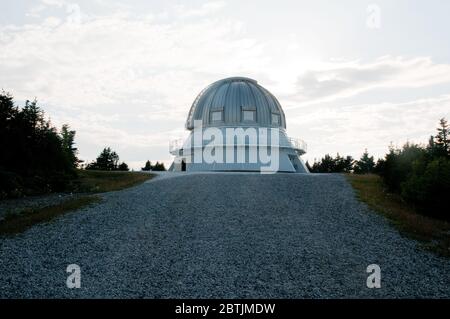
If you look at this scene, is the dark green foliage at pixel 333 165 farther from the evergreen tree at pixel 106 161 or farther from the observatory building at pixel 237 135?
the evergreen tree at pixel 106 161

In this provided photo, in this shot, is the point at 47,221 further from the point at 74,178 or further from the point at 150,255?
the point at 74,178

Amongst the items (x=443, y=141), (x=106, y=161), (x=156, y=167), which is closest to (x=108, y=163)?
(x=106, y=161)

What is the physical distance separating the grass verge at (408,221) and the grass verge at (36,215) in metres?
13.2

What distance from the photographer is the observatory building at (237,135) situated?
42875mm

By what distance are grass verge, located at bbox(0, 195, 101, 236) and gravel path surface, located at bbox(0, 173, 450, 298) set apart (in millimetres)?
586

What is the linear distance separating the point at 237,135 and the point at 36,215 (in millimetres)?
29533

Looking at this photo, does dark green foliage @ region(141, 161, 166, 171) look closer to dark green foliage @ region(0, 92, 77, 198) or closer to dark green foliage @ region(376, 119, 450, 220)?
dark green foliage @ region(0, 92, 77, 198)

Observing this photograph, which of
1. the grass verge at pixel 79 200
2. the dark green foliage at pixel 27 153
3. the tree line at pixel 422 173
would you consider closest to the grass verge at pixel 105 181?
the grass verge at pixel 79 200

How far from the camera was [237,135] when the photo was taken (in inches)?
1699

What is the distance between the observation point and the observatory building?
42875 millimetres

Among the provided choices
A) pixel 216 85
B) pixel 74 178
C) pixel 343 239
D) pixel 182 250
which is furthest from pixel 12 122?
pixel 216 85

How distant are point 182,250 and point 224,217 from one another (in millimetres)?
4186

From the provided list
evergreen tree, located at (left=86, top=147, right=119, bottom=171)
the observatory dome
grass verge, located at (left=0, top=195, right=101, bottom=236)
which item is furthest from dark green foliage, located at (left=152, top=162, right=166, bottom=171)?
grass verge, located at (left=0, top=195, right=101, bottom=236)
